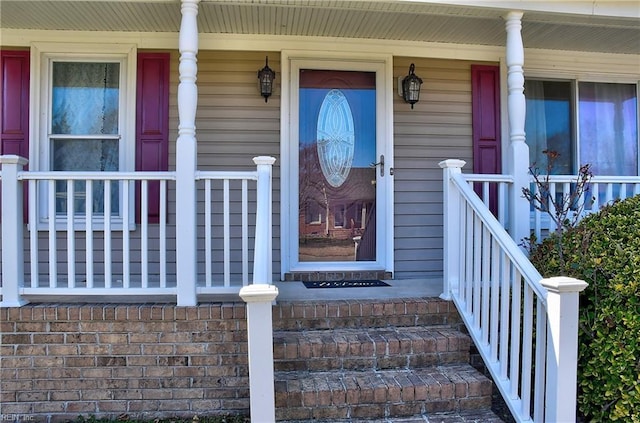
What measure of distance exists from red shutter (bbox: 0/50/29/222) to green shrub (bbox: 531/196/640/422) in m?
4.42

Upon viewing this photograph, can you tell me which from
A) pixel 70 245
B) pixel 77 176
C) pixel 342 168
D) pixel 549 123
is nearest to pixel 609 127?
pixel 549 123

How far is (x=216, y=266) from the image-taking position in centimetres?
407

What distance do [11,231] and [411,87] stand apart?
11.1ft

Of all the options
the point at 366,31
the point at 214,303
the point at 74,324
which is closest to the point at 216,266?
the point at 214,303

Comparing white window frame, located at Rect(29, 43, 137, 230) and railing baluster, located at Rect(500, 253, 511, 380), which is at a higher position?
white window frame, located at Rect(29, 43, 137, 230)

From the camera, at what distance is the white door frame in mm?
4078

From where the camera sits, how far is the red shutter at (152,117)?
399cm

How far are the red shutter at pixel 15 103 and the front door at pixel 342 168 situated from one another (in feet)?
8.04

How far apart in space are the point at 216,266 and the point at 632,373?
3147mm

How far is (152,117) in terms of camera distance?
4004mm

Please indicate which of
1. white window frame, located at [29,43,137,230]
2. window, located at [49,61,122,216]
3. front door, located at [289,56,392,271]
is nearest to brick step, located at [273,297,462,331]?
front door, located at [289,56,392,271]

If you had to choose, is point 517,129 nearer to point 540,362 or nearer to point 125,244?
point 540,362

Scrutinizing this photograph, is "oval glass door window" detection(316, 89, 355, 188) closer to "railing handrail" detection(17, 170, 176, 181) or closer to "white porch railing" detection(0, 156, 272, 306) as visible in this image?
"white porch railing" detection(0, 156, 272, 306)

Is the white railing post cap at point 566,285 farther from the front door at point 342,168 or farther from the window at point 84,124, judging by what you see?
the window at point 84,124
